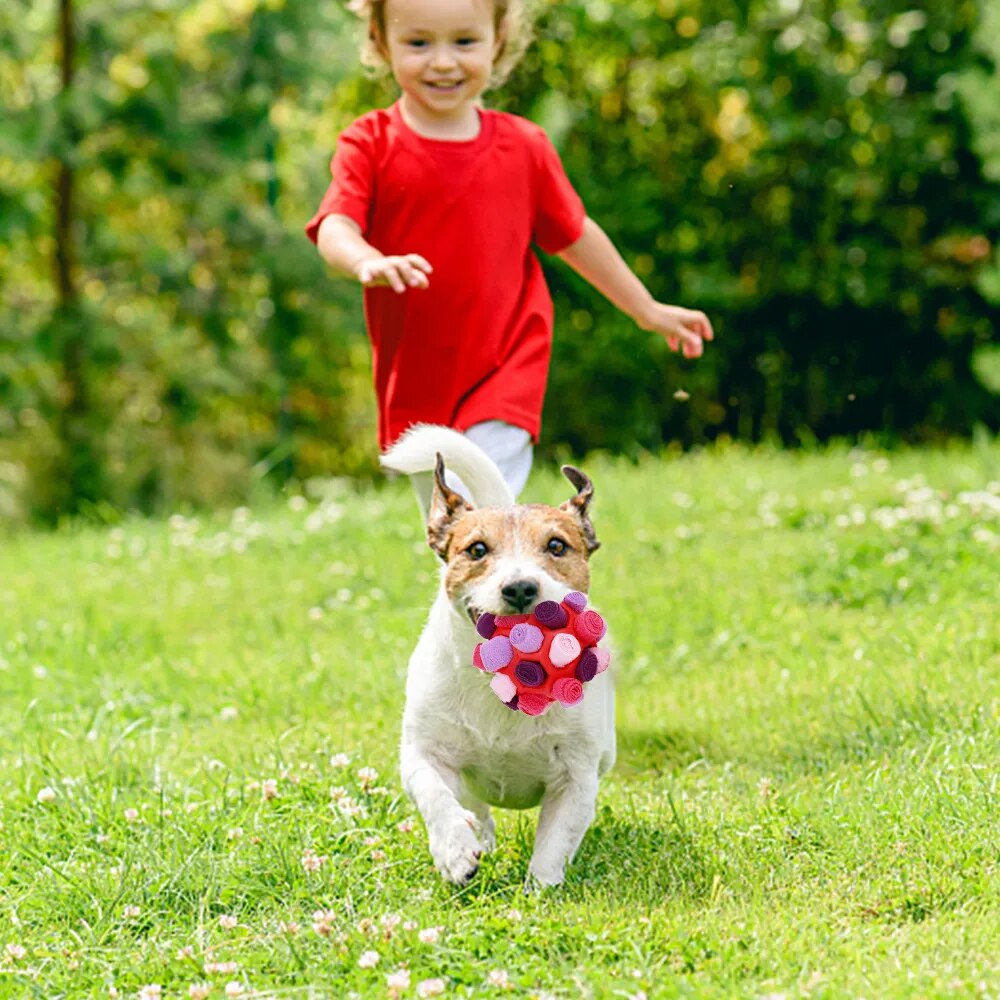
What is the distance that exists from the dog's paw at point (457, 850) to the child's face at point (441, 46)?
Result: 2.01 meters

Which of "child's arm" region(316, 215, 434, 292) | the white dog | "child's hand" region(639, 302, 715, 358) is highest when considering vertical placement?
"child's arm" region(316, 215, 434, 292)

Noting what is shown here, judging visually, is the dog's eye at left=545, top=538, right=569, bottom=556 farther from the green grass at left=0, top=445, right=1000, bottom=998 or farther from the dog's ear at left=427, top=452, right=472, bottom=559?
the green grass at left=0, top=445, right=1000, bottom=998

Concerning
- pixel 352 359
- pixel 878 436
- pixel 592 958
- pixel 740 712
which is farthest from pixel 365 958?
pixel 352 359

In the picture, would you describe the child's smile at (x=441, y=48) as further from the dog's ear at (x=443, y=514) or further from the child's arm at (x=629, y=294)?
the dog's ear at (x=443, y=514)

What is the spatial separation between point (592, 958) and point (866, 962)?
0.51 m

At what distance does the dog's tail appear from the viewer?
364 cm

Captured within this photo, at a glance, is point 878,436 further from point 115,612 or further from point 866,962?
point 866,962

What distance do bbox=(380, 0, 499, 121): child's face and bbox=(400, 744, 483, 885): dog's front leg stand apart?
5.98ft

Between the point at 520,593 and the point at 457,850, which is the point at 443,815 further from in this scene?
the point at 520,593

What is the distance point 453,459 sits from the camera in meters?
3.68

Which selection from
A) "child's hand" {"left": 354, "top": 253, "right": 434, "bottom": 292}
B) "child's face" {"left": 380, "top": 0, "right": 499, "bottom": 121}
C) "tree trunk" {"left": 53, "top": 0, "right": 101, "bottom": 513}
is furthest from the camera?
"tree trunk" {"left": 53, "top": 0, "right": 101, "bottom": 513}

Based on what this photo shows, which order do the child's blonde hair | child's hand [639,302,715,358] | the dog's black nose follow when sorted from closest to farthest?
the dog's black nose
the child's blonde hair
child's hand [639,302,715,358]

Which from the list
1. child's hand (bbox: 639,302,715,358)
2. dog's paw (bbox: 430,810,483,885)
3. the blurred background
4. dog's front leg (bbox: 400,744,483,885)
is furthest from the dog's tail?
the blurred background

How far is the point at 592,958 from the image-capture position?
2.93 meters
